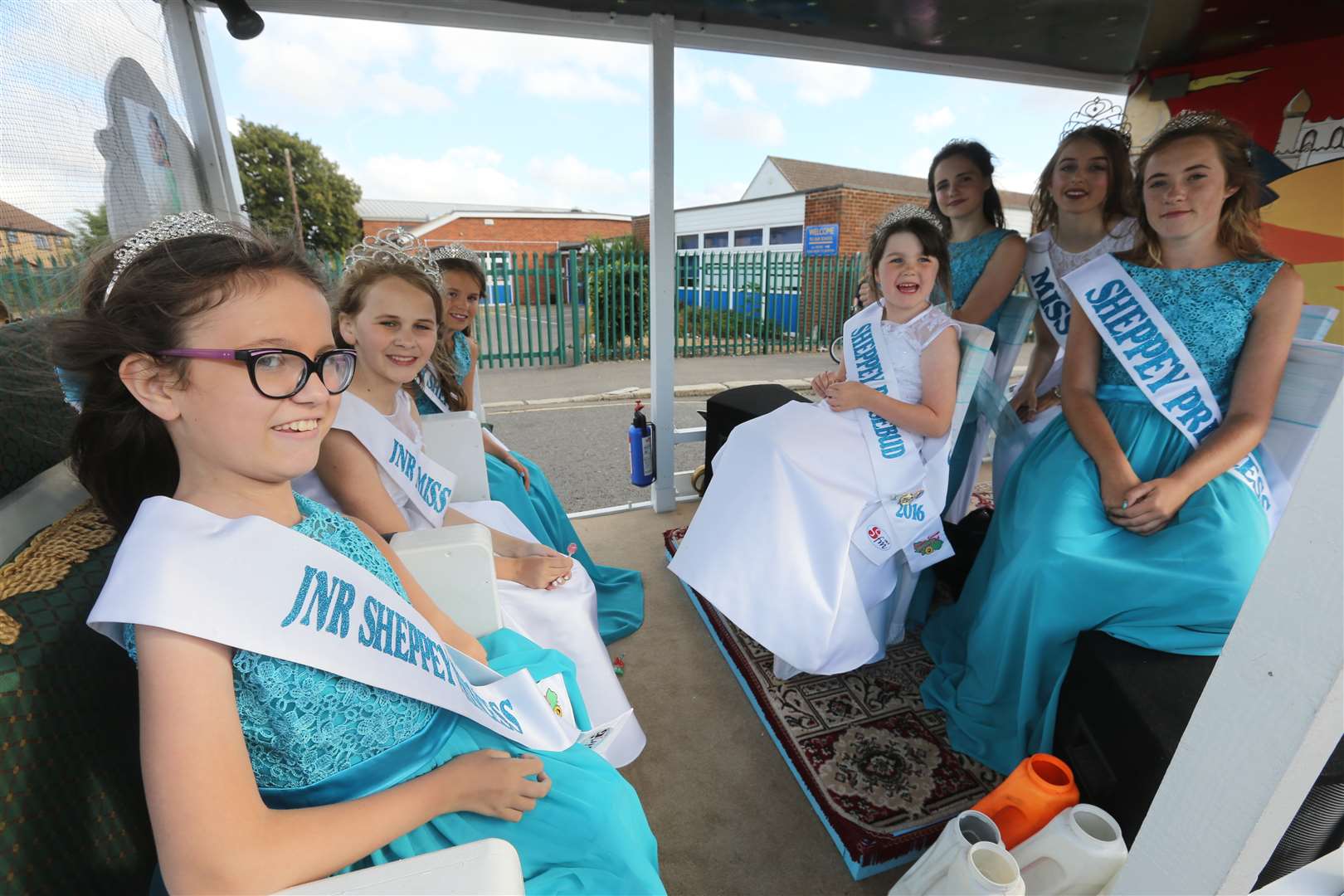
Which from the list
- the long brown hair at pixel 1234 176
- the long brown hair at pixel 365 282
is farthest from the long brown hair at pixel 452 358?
the long brown hair at pixel 1234 176

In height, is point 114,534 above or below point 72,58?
below

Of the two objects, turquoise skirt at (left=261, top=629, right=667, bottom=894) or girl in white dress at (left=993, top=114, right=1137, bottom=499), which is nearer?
turquoise skirt at (left=261, top=629, right=667, bottom=894)

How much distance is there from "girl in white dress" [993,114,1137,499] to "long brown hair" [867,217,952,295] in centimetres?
44

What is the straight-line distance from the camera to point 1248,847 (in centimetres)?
56

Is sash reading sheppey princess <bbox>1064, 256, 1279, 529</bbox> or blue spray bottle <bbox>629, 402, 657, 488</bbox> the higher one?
sash reading sheppey princess <bbox>1064, 256, 1279, 529</bbox>

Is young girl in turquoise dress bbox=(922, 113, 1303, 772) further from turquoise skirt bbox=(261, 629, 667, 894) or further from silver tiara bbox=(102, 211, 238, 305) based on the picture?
silver tiara bbox=(102, 211, 238, 305)

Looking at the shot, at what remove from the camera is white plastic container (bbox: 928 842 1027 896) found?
0.86m

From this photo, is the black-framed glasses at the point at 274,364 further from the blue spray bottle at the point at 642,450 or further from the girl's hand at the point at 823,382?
the blue spray bottle at the point at 642,450

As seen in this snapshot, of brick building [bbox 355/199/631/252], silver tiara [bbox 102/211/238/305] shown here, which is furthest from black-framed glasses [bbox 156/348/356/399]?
brick building [bbox 355/199/631/252]

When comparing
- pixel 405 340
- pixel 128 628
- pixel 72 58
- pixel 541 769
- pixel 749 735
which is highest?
pixel 72 58

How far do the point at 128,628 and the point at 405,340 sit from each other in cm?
99

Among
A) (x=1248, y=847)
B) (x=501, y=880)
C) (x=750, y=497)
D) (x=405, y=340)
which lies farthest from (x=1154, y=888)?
(x=405, y=340)

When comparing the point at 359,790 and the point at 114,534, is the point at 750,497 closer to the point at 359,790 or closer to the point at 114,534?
the point at 359,790

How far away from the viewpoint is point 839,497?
176 cm
